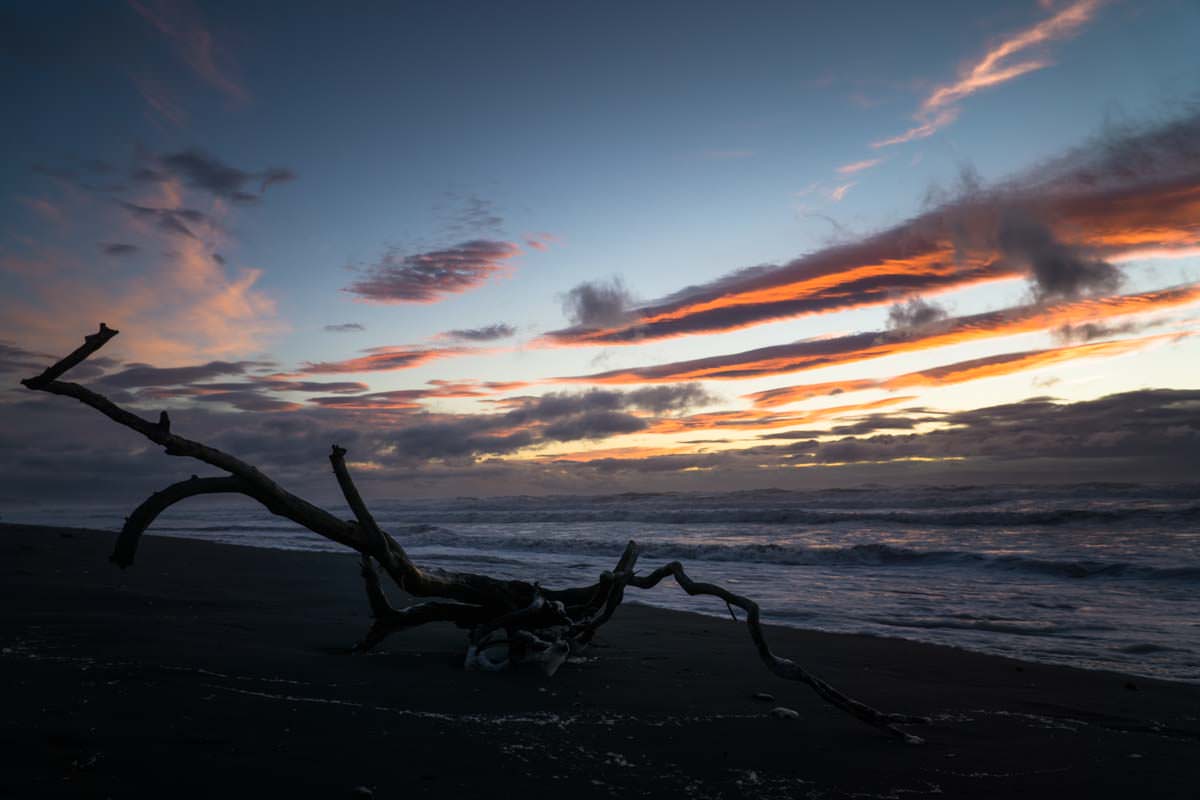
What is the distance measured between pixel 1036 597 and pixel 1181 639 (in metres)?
3.14

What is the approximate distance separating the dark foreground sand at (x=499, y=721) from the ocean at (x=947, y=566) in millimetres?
2170

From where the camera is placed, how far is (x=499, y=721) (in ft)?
11.9

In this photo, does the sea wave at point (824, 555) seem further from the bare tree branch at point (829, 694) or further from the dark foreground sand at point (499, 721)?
the bare tree branch at point (829, 694)

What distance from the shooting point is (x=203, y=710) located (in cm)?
327

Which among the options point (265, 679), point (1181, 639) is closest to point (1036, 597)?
point (1181, 639)

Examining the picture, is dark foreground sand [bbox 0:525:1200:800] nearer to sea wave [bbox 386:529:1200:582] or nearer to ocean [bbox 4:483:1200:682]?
ocean [bbox 4:483:1200:682]

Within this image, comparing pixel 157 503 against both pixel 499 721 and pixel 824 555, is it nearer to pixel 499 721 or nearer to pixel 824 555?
pixel 499 721

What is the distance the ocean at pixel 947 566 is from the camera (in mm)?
8016

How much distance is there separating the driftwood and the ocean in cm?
419

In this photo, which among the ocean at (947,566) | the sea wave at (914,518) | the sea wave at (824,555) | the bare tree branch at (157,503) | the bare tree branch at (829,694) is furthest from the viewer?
the sea wave at (914,518)

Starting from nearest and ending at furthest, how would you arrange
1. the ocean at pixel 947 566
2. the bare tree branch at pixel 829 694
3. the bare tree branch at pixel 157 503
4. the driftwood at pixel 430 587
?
the bare tree branch at pixel 157 503 → the driftwood at pixel 430 587 → the bare tree branch at pixel 829 694 → the ocean at pixel 947 566

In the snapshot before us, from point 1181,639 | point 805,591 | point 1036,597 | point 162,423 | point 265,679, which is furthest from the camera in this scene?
point 805,591

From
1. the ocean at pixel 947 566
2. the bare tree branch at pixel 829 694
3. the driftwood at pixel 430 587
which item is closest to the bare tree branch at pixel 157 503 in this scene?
the driftwood at pixel 430 587

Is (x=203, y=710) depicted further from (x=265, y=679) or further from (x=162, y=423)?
(x=162, y=423)
